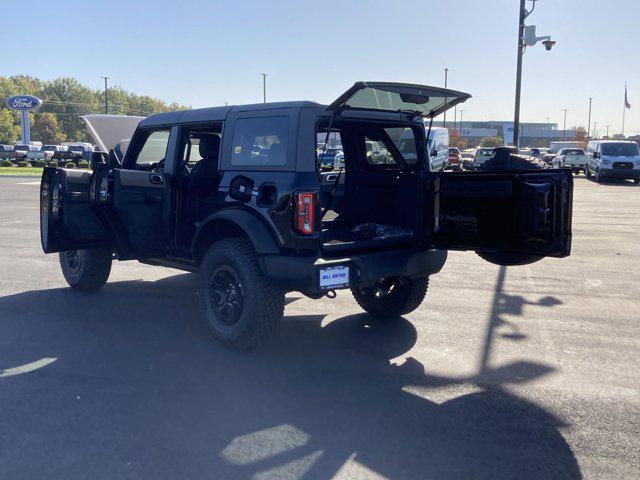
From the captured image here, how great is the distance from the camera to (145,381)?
451 centimetres

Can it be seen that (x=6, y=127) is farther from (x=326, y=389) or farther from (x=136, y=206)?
(x=326, y=389)

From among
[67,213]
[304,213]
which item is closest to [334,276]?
[304,213]

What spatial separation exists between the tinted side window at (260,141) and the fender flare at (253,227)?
43cm

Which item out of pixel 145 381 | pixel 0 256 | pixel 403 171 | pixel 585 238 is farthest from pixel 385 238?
pixel 585 238

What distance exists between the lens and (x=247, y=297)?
4941 mm

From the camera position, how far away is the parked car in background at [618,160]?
2897 cm

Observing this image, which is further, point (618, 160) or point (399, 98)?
point (618, 160)

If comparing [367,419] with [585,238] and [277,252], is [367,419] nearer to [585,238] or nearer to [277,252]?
[277,252]

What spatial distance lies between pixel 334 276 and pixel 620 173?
2866 cm

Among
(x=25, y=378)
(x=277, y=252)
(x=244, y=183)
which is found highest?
(x=244, y=183)

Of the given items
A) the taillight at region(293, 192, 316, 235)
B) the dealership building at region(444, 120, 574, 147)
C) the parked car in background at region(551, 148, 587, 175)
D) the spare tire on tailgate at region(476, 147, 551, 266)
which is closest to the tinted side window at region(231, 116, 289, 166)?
the taillight at region(293, 192, 316, 235)

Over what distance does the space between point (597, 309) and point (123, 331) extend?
16.1 ft

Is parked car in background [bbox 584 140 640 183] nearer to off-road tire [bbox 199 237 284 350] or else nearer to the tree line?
off-road tire [bbox 199 237 284 350]

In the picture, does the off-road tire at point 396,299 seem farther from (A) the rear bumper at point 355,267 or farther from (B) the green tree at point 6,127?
(B) the green tree at point 6,127
